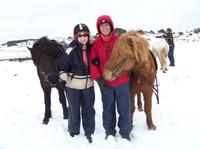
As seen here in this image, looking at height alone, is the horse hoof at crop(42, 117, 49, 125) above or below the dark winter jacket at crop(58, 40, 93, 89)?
below

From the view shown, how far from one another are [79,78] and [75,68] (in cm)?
16

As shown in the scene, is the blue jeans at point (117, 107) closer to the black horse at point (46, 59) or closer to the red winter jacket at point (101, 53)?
the red winter jacket at point (101, 53)

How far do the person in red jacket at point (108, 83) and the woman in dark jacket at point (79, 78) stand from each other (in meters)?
0.19

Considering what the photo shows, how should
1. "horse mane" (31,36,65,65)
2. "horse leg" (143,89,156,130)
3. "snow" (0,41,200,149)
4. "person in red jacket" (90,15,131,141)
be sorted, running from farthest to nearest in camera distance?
"horse mane" (31,36,65,65) < "horse leg" (143,89,156,130) < "snow" (0,41,200,149) < "person in red jacket" (90,15,131,141)

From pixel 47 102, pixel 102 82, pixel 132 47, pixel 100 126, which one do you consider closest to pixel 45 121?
pixel 47 102

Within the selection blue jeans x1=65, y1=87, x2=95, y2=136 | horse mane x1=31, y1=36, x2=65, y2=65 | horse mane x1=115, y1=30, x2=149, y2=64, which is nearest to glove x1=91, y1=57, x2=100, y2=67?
horse mane x1=115, y1=30, x2=149, y2=64

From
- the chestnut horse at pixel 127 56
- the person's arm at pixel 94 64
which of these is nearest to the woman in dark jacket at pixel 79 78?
the person's arm at pixel 94 64

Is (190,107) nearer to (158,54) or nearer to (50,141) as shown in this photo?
(50,141)

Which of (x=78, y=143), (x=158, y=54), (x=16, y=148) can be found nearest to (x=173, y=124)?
(x=78, y=143)

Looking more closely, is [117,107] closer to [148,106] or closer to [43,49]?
[148,106]

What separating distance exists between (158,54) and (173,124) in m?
7.06

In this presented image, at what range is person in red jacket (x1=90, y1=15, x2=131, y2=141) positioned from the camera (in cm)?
473

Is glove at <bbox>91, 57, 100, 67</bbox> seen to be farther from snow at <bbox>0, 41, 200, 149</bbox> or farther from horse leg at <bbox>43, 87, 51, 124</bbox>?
horse leg at <bbox>43, 87, 51, 124</bbox>

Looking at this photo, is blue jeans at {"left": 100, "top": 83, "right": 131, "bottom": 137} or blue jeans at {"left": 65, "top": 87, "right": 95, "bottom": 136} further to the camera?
blue jeans at {"left": 65, "top": 87, "right": 95, "bottom": 136}
